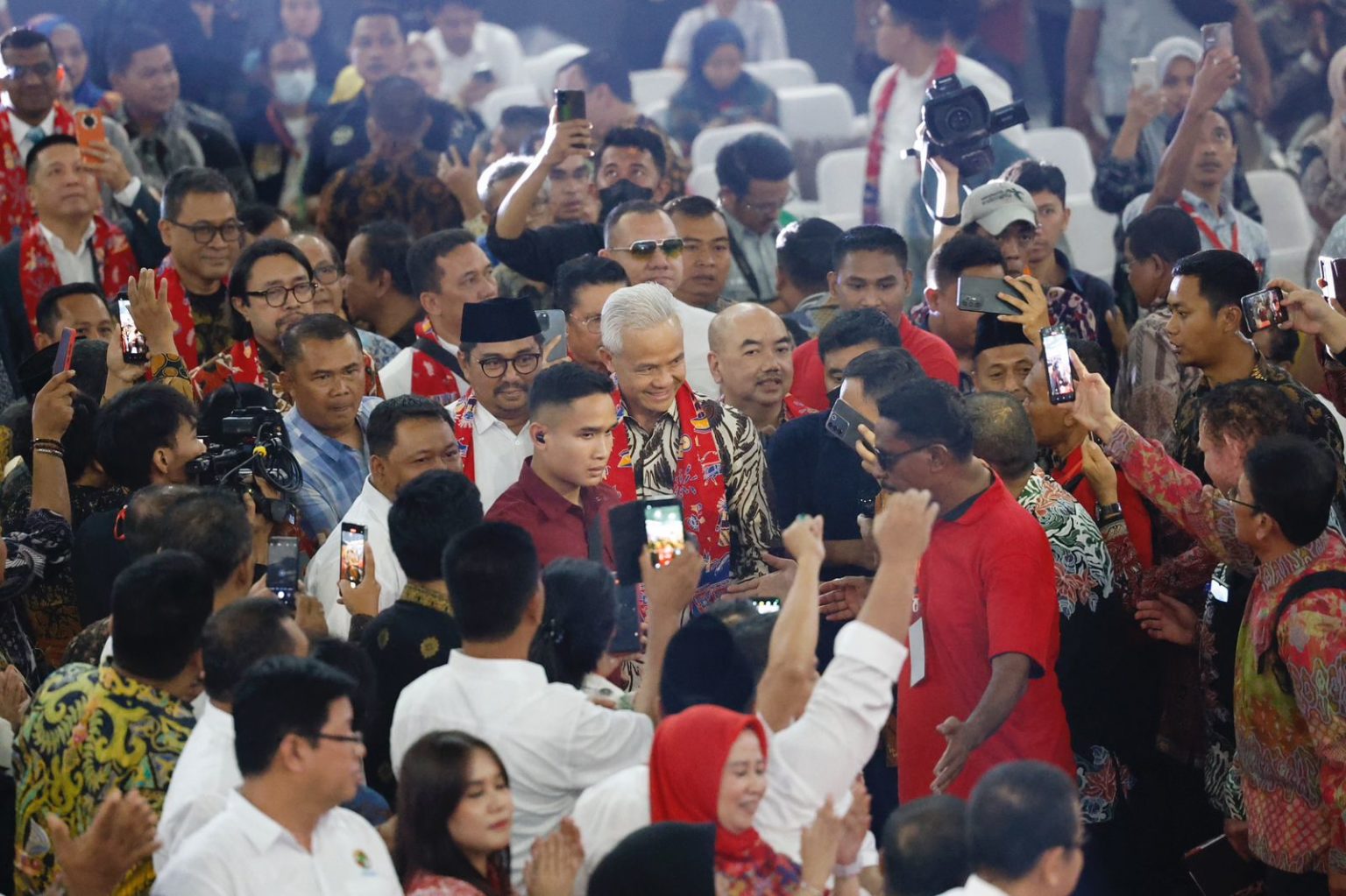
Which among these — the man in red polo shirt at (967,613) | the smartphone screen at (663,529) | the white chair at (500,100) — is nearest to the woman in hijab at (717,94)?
the white chair at (500,100)

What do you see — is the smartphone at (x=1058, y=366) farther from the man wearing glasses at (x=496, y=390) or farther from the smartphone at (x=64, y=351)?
the smartphone at (x=64, y=351)

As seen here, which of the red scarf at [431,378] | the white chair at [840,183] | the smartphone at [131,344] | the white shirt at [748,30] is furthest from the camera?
the white shirt at [748,30]

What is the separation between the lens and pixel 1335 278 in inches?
179

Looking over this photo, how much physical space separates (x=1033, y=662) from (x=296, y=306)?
2.56 metres

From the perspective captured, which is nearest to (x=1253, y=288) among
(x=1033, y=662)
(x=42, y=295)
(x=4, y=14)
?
(x=1033, y=662)

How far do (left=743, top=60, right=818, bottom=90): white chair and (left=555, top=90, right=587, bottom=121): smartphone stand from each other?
4946mm

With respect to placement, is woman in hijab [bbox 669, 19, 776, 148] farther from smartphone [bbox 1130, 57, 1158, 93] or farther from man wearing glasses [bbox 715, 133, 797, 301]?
smartphone [bbox 1130, 57, 1158, 93]

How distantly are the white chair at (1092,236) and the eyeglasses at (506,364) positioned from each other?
13.8 feet

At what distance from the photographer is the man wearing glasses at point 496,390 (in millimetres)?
4906

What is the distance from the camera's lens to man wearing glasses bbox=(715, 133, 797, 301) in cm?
704

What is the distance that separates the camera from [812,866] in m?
2.85

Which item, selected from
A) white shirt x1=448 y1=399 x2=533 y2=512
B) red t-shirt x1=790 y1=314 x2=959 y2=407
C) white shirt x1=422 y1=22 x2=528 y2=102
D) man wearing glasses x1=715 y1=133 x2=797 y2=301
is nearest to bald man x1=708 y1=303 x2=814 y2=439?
red t-shirt x1=790 y1=314 x2=959 y2=407

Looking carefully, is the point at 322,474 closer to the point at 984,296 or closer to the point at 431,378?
the point at 431,378

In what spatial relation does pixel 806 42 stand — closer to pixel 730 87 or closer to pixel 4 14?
pixel 730 87
